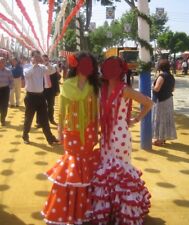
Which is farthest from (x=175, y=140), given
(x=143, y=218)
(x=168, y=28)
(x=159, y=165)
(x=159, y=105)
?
(x=168, y=28)

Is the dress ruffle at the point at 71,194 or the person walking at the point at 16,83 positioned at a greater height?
the person walking at the point at 16,83

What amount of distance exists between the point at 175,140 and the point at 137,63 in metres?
2.12

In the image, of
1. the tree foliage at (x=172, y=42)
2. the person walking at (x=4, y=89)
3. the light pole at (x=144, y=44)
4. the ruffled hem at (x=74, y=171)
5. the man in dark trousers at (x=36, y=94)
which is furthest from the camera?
the tree foliage at (x=172, y=42)

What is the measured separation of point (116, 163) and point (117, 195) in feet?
1.03

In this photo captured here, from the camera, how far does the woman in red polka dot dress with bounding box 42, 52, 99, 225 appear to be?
3.98 metres

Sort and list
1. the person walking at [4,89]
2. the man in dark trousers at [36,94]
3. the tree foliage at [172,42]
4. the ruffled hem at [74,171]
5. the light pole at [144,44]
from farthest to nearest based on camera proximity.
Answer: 1. the tree foliage at [172,42]
2. the person walking at [4,89]
3. the man in dark trousers at [36,94]
4. the light pole at [144,44]
5. the ruffled hem at [74,171]

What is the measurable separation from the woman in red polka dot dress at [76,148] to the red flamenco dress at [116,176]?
10 cm

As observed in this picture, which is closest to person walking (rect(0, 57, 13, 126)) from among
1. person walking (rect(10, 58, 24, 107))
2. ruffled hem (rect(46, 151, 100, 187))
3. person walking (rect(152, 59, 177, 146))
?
person walking (rect(10, 58, 24, 107))

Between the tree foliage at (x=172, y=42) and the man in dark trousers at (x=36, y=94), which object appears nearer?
the man in dark trousers at (x=36, y=94)

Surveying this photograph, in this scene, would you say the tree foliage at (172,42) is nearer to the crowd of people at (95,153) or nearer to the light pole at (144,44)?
the light pole at (144,44)

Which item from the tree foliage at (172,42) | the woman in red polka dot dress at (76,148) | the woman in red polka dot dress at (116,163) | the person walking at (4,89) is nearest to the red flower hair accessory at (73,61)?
the woman in red polka dot dress at (76,148)

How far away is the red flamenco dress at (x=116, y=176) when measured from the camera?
4.00 m

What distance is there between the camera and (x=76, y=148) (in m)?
4.07

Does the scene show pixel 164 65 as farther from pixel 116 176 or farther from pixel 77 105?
pixel 116 176
